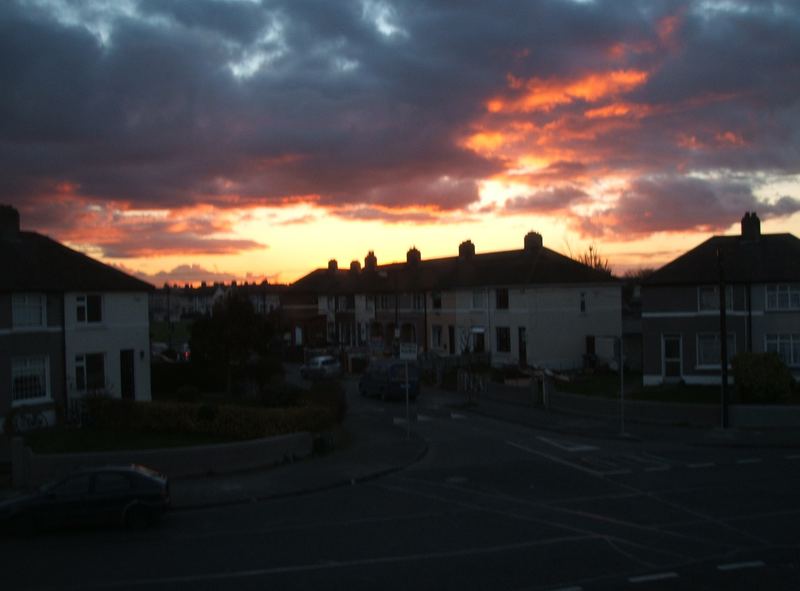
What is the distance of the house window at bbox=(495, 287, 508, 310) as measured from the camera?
161 ft

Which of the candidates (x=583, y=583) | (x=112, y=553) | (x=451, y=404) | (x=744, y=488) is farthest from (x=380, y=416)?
(x=583, y=583)

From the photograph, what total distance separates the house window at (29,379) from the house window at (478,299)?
29.6 m

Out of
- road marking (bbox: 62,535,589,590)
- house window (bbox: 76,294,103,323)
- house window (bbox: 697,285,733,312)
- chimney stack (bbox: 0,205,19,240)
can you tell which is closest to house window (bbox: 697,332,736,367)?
house window (bbox: 697,285,733,312)

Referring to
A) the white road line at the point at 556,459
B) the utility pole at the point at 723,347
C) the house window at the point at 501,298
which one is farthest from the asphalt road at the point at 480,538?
the house window at the point at 501,298

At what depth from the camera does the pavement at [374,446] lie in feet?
64.1

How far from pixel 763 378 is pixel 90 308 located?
2605 centimetres

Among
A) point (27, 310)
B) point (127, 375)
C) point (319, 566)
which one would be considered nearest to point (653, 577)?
point (319, 566)

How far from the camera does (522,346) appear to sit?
47906 mm

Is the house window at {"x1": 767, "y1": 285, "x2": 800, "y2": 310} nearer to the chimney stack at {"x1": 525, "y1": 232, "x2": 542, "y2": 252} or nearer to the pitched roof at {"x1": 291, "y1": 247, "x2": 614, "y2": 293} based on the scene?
the pitched roof at {"x1": 291, "y1": 247, "x2": 614, "y2": 293}

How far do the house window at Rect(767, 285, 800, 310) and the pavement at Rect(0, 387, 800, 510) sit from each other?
349 inches

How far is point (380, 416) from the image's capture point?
3353 centimetres

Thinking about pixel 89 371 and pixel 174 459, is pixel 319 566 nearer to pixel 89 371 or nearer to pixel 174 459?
pixel 174 459

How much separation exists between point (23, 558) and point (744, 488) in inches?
626

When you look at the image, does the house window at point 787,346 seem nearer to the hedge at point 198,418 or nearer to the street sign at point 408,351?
the street sign at point 408,351
